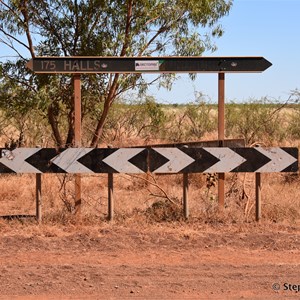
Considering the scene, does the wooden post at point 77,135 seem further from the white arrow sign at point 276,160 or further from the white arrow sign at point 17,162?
the white arrow sign at point 276,160

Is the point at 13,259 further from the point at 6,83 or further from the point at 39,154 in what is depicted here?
the point at 6,83

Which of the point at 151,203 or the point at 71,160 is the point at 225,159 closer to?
the point at 151,203

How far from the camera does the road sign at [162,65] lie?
31.2ft

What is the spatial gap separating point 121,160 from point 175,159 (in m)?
0.78

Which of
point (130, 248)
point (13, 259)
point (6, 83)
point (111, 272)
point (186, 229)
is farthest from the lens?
point (6, 83)

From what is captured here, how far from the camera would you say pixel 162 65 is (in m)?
9.55

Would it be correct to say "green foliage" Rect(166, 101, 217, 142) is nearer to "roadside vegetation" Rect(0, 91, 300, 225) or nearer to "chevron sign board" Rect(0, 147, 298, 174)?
"roadside vegetation" Rect(0, 91, 300, 225)

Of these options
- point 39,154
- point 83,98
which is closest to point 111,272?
point 39,154

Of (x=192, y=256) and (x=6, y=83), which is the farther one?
(x=6, y=83)

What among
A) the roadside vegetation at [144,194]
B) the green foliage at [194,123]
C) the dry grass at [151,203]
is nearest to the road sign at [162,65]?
the roadside vegetation at [144,194]

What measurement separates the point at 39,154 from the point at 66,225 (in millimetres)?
1103

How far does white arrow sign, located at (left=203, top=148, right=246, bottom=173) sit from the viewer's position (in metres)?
9.23

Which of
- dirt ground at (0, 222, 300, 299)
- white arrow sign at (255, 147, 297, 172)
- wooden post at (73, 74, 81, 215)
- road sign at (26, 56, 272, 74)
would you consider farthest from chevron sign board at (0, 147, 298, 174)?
road sign at (26, 56, 272, 74)

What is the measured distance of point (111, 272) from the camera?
6742 mm
